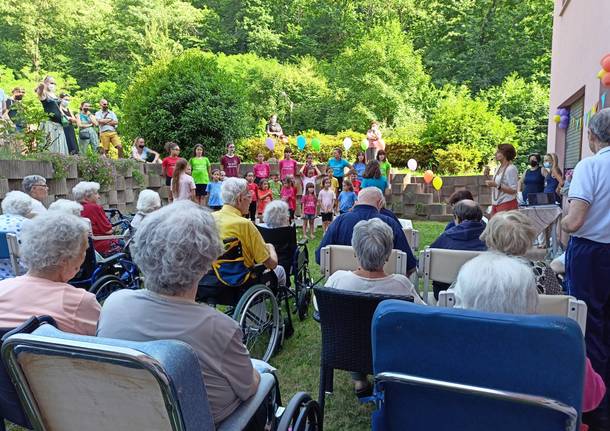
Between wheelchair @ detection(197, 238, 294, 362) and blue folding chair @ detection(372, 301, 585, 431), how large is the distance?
60.8 inches

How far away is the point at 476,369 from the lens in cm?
143


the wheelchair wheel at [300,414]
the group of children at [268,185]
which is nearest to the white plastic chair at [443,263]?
the wheelchair wheel at [300,414]

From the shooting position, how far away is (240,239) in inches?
126

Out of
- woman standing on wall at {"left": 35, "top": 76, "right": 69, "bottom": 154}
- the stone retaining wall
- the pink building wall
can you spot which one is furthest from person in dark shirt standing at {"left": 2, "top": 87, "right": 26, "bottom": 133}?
the pink building wall

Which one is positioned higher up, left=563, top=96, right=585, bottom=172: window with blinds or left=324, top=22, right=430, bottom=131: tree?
left=324, top=22, right=430, bottom=131: tree

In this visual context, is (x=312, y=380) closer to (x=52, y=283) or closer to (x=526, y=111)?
(x=52, y=283)

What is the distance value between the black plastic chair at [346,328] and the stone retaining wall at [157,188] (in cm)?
524

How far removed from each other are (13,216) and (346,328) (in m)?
2.92

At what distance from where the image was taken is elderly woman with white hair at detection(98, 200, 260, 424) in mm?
1500

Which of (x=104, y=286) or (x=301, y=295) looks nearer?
(x=104, y=286)

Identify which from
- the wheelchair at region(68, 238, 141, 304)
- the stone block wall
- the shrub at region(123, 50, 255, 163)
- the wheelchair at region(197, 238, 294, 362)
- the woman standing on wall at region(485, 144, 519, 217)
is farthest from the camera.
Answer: the shrub at region(123, 50, 255, 163)

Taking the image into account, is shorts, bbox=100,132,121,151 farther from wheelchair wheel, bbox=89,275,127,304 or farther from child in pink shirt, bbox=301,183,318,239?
wheelchair wheel, bbox=89,275,127,304

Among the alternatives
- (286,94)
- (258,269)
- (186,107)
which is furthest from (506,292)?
(286,94)

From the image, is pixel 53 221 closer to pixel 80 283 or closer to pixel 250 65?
pixel 80 283
